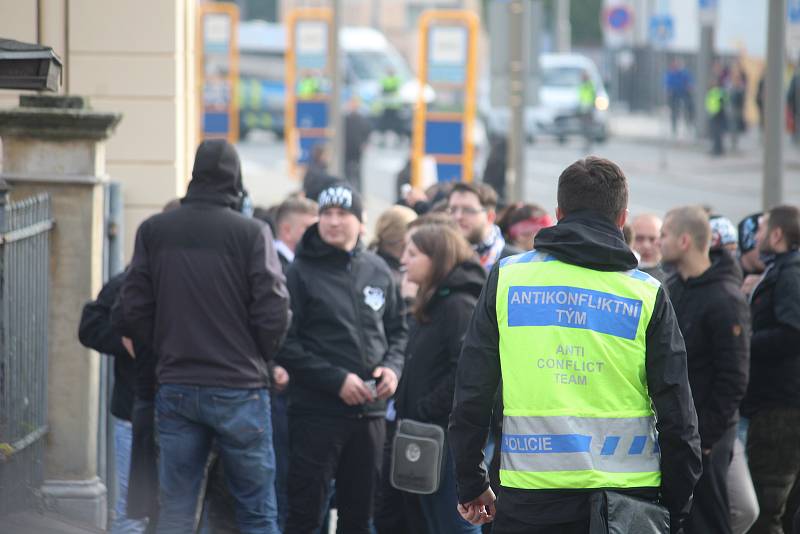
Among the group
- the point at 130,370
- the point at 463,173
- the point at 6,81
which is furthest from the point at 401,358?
the point at 463,173

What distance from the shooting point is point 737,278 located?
7043 mm

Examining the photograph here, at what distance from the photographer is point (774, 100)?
1196cm

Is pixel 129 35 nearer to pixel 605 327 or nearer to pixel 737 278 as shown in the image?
pixel 737 278

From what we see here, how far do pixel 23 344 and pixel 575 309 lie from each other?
362 centimetres

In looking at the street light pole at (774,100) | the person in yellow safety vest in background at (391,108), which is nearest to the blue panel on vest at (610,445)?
the street light pole at (774,100)

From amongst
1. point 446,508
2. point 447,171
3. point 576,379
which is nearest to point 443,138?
point 447,171

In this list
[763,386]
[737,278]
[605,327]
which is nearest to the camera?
[605,327]

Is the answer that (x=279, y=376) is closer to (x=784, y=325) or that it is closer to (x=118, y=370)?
(x=118, y=370)

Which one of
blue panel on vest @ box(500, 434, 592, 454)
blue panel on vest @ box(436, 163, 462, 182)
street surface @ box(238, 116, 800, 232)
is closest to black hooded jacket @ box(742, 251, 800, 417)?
blue panel on vest @ box(500, 434, 592, 454)

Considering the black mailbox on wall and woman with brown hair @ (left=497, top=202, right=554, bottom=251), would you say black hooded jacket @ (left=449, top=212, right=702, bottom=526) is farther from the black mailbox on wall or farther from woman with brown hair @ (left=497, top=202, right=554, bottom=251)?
woman with brown hair @ (left=497, top=202, right=554, bottom=251)

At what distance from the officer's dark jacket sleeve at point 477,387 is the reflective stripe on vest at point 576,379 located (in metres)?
0.05

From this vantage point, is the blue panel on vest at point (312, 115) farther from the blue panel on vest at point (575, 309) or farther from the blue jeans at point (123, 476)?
the blue panel on vest at point (575, 309)

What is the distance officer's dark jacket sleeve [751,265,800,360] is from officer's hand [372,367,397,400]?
5.95ft

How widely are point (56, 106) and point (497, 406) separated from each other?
3.96 meters
